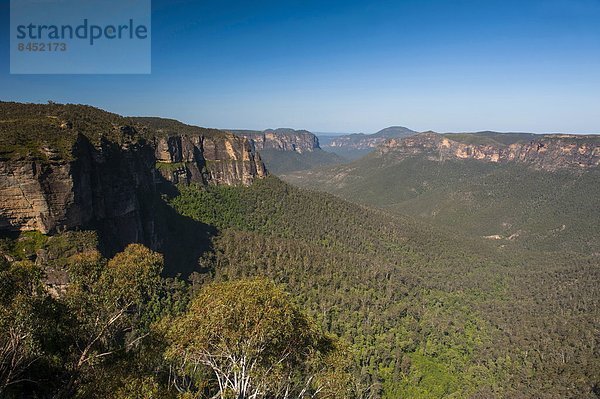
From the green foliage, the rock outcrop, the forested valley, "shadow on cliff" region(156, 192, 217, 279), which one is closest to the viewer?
the forested valley

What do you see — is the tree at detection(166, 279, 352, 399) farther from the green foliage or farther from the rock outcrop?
the rock outcrop

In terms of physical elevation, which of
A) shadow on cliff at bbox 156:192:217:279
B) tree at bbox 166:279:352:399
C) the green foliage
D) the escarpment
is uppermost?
the escarpment

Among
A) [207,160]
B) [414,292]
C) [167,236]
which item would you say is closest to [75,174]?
[167,236]

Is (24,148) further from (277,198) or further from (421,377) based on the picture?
(277,198)

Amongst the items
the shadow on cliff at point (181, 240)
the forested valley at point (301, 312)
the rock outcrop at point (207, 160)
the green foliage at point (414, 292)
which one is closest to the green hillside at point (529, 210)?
the green foliage at point (414, 292)

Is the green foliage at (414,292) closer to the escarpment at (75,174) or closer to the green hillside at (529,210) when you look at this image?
the escarpment at (75,174)

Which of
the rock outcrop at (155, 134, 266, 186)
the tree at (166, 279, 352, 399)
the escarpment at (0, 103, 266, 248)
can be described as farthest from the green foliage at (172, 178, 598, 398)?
the tree at (166, 279, 352, 399)

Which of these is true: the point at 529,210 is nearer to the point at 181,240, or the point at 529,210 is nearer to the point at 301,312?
the point at 181,240

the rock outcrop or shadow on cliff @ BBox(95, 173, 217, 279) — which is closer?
shadow on cliff @ BBox(95, 173, 217, 279)
